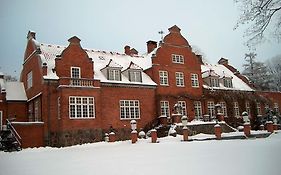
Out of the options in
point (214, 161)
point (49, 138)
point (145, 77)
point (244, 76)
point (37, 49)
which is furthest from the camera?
point (244, 76)

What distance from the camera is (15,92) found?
21734 mm

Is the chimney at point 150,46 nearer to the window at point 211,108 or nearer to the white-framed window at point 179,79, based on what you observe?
the white-framed window at point 179,79

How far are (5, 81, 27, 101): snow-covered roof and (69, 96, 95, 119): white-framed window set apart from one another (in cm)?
496

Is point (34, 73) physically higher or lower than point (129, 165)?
higher

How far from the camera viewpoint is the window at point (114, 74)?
2109 centimetres

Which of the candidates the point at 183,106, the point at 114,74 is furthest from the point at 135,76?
the point at 183,106

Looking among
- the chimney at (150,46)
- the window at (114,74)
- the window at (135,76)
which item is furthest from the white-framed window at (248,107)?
the window at (114,74)

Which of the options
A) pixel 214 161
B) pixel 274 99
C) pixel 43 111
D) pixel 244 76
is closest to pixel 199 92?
pixel 244 76

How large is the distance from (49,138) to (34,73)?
15.6 feet

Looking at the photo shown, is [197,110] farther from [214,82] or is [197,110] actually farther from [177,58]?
[177,58]

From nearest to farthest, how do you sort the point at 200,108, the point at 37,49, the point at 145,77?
the point at 37,49 < the point at 145,77 < the point at 200,108

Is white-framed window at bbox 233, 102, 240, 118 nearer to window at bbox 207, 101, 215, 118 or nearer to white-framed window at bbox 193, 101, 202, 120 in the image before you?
window at bbox 207, 101, 215, 118

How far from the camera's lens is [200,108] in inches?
989

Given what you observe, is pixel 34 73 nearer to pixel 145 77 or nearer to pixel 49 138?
pixel 49 138
